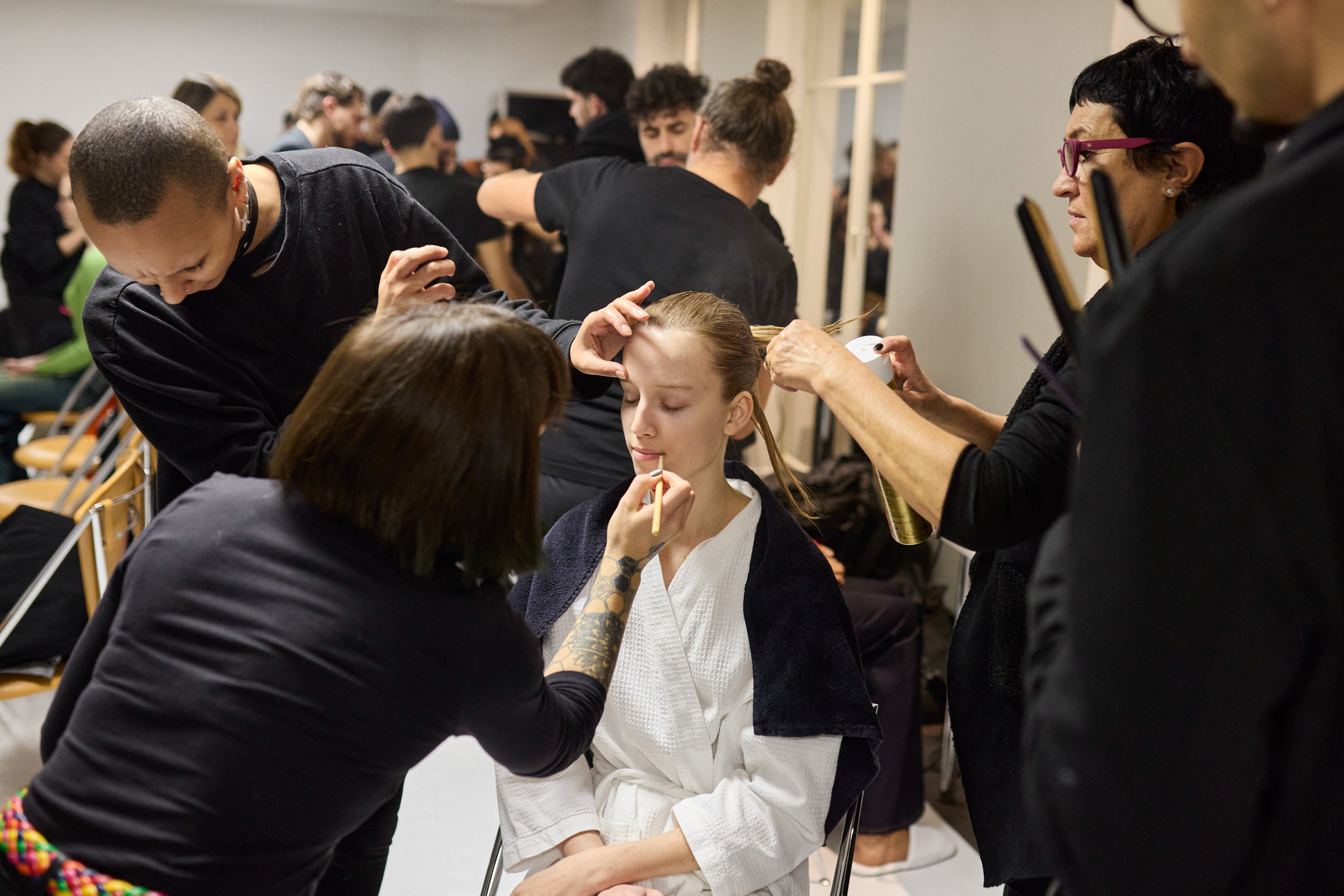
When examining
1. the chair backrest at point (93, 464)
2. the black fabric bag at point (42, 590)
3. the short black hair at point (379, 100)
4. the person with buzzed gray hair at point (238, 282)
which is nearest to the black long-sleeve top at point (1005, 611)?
the person with buzzed gray hair at point (238, 282)

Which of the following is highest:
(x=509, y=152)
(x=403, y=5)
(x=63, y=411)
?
(x=403, y=5)

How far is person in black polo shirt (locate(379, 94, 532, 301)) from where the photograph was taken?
11.1ft

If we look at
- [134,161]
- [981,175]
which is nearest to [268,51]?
[981,175]

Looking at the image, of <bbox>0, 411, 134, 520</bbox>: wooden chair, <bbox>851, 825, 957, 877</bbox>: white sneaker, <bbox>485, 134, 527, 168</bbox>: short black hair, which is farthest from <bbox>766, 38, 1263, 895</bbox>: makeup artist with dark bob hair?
<bbox>485, 134, 527, 168</bbox>: short black hair

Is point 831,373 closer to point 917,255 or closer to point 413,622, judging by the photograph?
point 413,622

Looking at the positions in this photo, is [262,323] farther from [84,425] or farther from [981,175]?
[84,425]

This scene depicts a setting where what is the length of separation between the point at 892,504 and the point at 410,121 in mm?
2661

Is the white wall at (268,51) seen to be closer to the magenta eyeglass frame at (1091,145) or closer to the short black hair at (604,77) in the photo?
the short black hair at (604,77)

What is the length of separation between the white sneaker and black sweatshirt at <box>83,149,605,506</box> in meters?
1.26

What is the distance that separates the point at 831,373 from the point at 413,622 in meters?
→ 0.51

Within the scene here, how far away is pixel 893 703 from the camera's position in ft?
7.18

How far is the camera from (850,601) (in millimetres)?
2223

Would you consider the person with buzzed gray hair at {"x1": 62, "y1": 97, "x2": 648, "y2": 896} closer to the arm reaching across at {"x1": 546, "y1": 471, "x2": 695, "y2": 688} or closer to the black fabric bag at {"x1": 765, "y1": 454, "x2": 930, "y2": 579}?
the arm reaching across at {"x1": 546, "y1": 471, "x2": 695, "y2": 688}

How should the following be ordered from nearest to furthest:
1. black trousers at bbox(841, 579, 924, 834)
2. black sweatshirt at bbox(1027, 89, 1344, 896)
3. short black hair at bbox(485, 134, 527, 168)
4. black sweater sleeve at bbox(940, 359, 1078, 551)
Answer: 1. black sweatshirt at bbox(1027, 89, 1344, 896)
2. black sweater sleeve at bbox(940, 359, 1078, 551)
3. black trousers at bbox(841, 579, 924, 834)
4. short black hair at bbox(485, 134, 527, 168)
